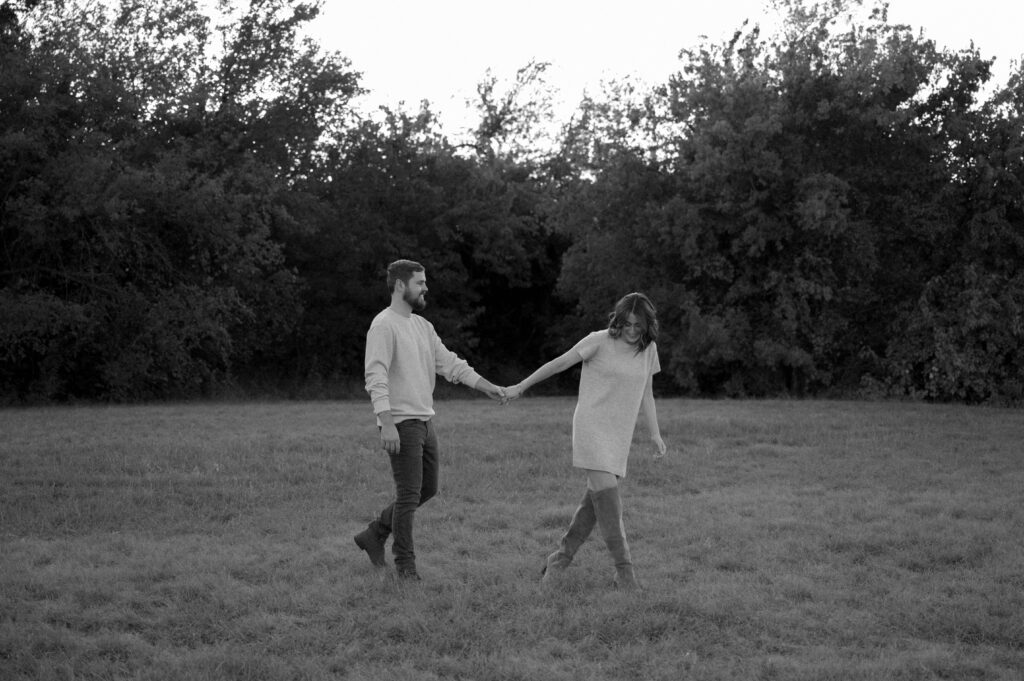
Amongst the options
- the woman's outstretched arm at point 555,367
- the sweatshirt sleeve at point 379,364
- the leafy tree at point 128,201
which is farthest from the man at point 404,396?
the leafy tree at point 128,201

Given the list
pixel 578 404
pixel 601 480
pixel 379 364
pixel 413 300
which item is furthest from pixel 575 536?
pixel 413 300

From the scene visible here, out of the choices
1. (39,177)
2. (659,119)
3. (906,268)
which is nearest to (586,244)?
(659,119)

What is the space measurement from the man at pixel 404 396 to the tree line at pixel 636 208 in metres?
16.2

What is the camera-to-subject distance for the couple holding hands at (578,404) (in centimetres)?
703

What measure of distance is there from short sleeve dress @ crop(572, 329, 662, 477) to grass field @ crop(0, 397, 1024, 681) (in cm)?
94

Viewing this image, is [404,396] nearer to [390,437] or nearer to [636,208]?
[390,437]

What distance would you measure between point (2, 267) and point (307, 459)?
13775 millimetres

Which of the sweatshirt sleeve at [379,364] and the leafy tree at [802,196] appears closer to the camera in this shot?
the sweatshirt sleeve at [379,364]

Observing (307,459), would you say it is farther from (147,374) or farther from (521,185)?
(521,185)

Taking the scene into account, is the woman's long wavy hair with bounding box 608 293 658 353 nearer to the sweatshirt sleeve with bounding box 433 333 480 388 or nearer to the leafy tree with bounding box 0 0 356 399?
the sweatshirt sleeve with bounding box 433 333 480 388

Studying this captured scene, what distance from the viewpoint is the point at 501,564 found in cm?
791

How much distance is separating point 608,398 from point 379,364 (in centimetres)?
153

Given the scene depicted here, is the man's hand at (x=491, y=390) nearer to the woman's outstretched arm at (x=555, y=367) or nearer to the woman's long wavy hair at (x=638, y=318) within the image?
the woman's outstretched arm at (x=555, y=367)

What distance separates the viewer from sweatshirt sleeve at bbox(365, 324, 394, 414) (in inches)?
273
